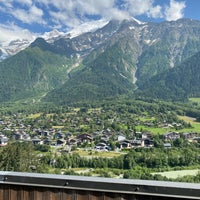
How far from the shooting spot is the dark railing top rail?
201 centimetres

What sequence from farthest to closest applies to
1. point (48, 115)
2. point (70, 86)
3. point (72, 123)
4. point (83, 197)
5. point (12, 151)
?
point (70, 86)
point (48, 115)
point (72, 123)
point (12, 151)
point (83, 197)

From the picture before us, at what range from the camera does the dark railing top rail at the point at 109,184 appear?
2006mm

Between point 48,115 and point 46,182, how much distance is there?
100053 millimetres

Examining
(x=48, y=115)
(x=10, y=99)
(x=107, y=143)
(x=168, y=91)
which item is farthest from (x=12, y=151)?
(x=10, y=99)

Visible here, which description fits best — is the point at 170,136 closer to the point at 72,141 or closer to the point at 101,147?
the point at 101,147

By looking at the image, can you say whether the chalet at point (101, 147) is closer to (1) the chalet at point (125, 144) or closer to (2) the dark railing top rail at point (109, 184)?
(1) the chalet at point (125, 144)

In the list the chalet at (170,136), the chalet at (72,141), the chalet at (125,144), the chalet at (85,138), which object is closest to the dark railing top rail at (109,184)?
the chalet at (125,144)

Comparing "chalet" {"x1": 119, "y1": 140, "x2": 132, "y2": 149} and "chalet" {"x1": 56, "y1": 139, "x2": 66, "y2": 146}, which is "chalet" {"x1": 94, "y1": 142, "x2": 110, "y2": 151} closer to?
"chalet" {"x1": 119, "y1": 140, "x2": 132, "y2": 149}

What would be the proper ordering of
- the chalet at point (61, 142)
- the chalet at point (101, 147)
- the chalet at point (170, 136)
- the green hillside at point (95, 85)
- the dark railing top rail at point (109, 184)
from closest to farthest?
the dark railing top rail at point (109, 184) < the chalet at point (101, 147) < the chalet at point (170, 136) < the chalet at point (61, 142) < the green hillside at point (95, 85)

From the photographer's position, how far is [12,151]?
20.9ft

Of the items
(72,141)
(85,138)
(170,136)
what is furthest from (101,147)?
(170,136)

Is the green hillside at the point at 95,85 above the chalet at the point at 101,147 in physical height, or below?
above

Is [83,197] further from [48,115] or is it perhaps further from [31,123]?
[48,115]

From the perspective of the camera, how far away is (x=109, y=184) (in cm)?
215
